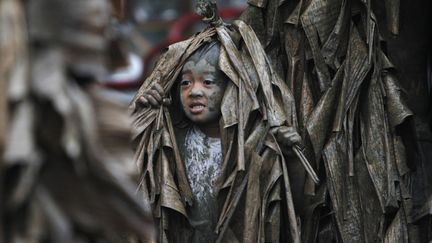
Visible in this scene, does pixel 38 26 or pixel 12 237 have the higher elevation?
pixel 38 26

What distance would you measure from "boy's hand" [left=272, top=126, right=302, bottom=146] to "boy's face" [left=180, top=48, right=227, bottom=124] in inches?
17.4

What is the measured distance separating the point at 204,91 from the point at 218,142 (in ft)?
1.11

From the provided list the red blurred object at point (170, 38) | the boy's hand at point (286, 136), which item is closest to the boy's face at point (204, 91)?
the boy's hand at point (286, 136)

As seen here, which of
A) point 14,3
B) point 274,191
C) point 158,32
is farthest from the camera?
point 158,32

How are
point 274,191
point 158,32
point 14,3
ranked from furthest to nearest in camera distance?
point 158,32 → point 274,191 → point 14,3

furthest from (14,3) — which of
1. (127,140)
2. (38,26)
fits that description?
(127,140)

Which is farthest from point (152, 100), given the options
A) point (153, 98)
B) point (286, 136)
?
point (286, 136)

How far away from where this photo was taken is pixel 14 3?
710cm

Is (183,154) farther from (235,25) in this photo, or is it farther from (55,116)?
(55,116)

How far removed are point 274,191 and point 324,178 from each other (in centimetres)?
63

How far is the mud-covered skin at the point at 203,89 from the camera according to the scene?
12930 millimetres

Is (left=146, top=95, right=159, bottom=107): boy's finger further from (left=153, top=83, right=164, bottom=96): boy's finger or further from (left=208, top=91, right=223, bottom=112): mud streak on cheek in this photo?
(left=208, top=91, right=223, bottom=112): mud streak on cheek

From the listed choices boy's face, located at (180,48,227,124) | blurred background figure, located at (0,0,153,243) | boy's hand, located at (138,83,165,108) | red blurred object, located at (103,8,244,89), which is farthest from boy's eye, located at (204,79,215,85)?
red blurred object, located at (103,8,244,89)

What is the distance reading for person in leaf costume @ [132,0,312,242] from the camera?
12.7 m
